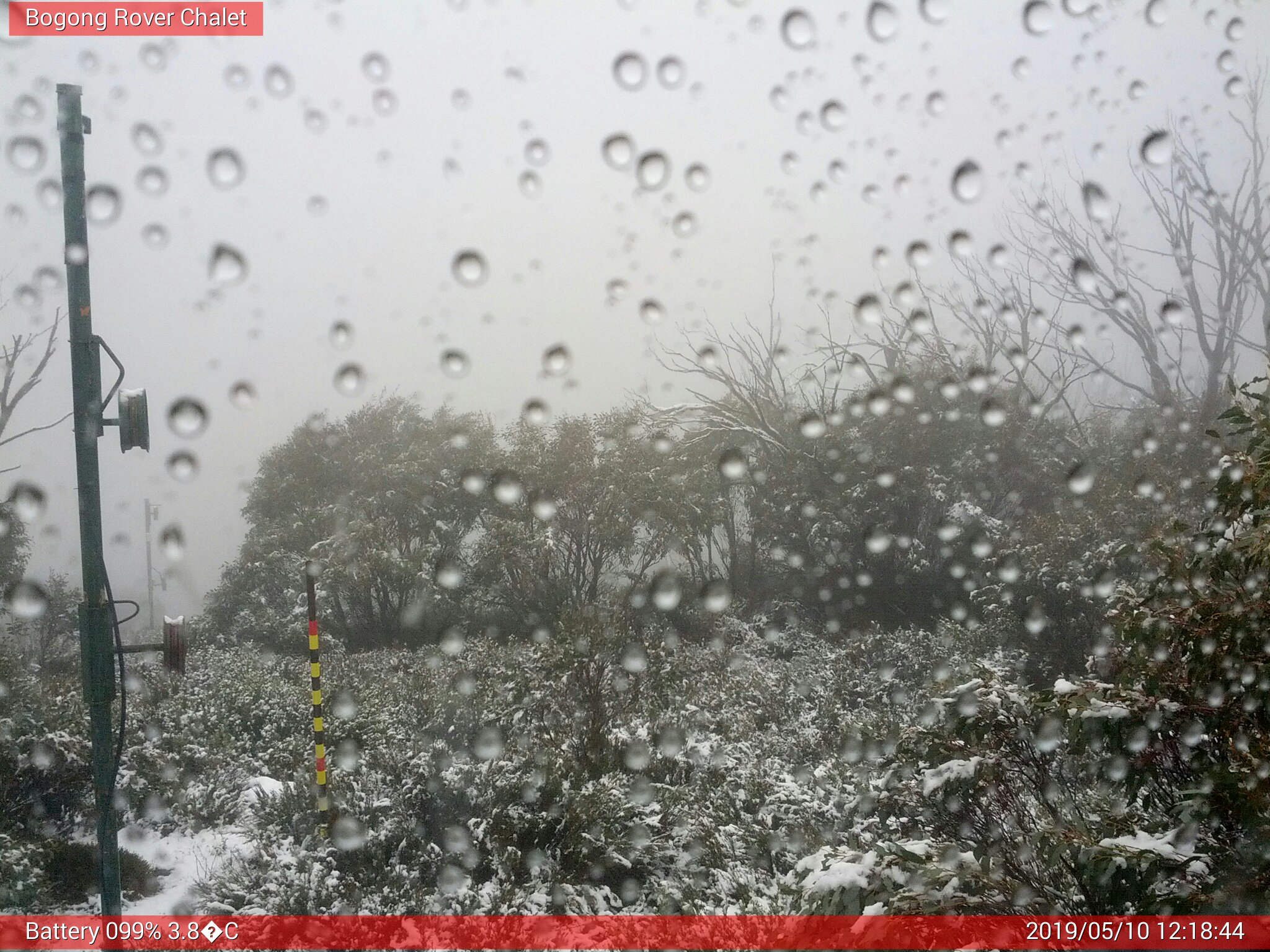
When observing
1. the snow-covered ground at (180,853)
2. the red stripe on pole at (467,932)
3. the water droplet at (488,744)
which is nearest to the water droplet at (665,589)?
the water droplet at (488,744)

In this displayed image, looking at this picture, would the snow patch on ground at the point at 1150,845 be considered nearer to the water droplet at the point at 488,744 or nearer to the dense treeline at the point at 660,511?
the water droplet at the point at 488,744

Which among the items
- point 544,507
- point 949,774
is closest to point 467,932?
point 949,774

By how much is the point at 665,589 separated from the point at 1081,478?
5.61 meters

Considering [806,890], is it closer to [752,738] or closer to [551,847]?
[551,847]

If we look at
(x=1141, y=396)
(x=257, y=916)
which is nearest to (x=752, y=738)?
(x=257, y=916)

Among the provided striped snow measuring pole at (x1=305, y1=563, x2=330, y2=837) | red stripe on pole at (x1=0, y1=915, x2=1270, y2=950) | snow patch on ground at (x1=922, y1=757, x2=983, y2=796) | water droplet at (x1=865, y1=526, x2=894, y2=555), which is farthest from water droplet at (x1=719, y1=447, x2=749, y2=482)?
snow patch on ground at (x1=922, y1=757, x2=983, y2=796)

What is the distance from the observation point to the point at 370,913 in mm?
3893

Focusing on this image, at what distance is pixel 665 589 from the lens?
11109 mm

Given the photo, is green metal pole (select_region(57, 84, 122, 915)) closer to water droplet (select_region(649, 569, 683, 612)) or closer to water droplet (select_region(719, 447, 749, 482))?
water droplet (select_region(649, 569, 683, 612))

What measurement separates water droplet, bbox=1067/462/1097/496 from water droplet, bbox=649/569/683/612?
5.21 m

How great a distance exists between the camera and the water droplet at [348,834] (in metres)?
4.53

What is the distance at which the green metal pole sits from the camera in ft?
11.3

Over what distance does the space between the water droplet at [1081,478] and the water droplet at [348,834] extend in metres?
8.30

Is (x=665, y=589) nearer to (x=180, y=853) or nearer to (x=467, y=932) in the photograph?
(x=180, y=853)
